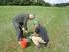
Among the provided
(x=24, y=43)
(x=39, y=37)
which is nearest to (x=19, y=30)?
(x=24, y=43)

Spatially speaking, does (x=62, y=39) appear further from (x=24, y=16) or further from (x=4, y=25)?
(x=4, y=25)

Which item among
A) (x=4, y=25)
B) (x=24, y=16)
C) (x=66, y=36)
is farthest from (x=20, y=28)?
(x=4, y=25)

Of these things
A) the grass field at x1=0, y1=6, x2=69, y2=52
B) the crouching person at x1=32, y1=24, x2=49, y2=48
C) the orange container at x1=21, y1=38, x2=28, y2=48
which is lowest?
the grass field at x1=0, y1=6, x2=69, y2=52

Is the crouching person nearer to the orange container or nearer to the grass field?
the grass field

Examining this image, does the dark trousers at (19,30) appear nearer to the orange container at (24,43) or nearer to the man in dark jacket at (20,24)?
the man in dark jacket at (20,24)

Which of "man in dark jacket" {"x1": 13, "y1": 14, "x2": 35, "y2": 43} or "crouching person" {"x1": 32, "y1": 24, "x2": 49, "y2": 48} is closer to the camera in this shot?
"crouching person" {"x1": 32, "y1": 24, "x2": 49, "y2": 48}

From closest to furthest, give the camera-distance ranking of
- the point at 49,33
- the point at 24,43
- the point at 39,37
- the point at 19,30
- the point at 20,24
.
Result: 1. the point at 39,37
2. the point at 24,43
3. the point at 19,30
4. the point at 20,24
5. the point at 49,33

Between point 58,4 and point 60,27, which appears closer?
point 60,27

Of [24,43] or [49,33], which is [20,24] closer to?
[24,43]

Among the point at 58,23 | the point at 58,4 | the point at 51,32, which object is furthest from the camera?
the point at 58,4

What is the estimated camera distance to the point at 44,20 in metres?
16.3

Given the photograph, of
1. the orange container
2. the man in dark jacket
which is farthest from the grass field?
the man in dark jacket

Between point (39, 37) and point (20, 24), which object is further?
point (20, 24)

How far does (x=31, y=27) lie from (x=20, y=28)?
2466 millimetres
